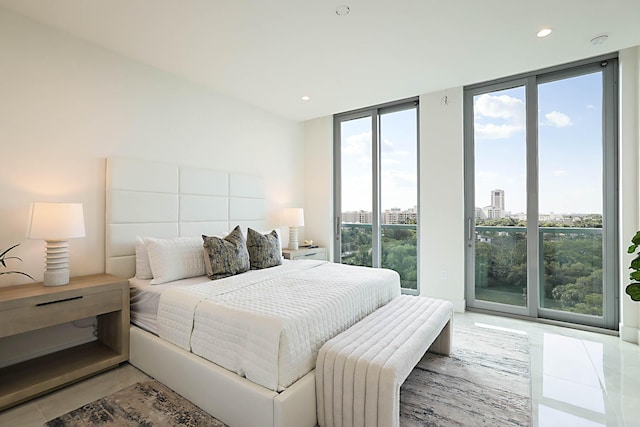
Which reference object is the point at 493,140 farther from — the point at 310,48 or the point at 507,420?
the point at 507,420

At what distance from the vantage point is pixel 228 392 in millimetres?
1767

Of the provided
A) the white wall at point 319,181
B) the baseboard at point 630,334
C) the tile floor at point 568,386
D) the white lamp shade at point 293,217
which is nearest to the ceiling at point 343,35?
the white wall at point 319,181

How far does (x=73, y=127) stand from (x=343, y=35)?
239cm

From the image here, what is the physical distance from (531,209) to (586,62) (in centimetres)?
156

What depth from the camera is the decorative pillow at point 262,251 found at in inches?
126

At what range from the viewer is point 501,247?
3.70 meters

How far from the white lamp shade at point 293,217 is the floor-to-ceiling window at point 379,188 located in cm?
74

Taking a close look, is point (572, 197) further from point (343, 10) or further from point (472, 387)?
point (343, 10)

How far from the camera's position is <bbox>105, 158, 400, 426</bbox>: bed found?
1666mm

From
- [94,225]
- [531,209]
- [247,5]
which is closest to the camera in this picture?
[247,5]

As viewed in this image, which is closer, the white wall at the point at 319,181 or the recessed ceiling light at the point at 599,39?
the recessed ceiling light at the point at 599,39

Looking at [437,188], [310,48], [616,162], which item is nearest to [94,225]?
[310,48]

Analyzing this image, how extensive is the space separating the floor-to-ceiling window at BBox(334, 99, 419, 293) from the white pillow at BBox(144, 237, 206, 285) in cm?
247

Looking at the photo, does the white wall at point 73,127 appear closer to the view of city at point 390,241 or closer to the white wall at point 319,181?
the white wall at point 319,181
